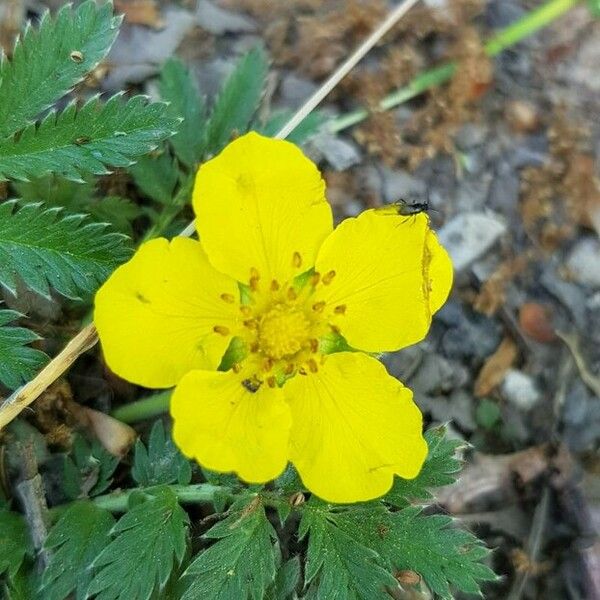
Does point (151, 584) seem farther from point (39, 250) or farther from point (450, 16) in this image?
point (450, 16)

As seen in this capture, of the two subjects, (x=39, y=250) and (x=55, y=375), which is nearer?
(x=39, y=250)

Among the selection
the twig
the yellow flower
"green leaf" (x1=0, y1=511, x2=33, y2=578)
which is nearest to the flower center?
the yellow flower

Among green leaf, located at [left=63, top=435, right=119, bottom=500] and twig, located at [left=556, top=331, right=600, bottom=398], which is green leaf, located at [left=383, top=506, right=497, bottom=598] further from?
twig, located at [left=556, top=331, right=600, bottom=398]

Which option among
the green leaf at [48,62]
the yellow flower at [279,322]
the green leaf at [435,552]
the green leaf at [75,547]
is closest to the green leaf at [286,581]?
the green leaf at [435,552]

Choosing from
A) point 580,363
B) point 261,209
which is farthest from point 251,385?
point 580,363

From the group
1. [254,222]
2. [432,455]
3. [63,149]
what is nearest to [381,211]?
[254,222]
